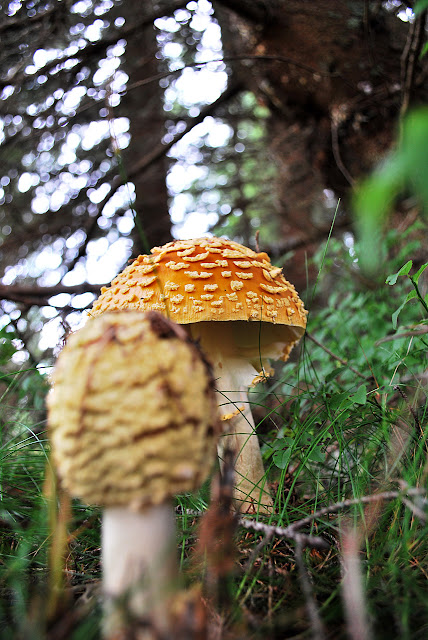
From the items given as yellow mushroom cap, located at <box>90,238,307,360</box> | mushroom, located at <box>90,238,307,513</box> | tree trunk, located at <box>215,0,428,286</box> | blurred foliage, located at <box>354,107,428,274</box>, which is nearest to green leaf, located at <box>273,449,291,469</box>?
mushroom, located at <box>90,238,307,513</box>

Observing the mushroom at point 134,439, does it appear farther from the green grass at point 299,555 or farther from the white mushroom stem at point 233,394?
the white mushroom stem at point 233,394

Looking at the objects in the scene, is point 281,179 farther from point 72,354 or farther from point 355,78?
point 72,354

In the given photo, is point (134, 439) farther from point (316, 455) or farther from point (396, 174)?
point (316, 455)

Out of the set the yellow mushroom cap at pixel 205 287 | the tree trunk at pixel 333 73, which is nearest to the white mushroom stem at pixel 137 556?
the yellow mushroom cap at pixel 205 287

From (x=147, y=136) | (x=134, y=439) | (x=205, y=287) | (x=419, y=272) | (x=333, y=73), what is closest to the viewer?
(x=134, y=439)

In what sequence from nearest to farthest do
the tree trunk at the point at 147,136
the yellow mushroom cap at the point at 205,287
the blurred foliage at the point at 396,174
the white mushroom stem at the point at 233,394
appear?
1. the blurred foliage at the point at 396,174
2. the yellow mushroom cap at the point at 205,287
3. the white mushroom stem at the point at 233,394
4. the tree trunk at the point at 147,136

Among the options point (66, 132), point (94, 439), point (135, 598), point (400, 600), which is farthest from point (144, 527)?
point (66, 132)

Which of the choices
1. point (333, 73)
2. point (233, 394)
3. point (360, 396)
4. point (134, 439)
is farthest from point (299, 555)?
point (333, 73)

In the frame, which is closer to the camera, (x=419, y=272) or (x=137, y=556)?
(x=137, y=556)
